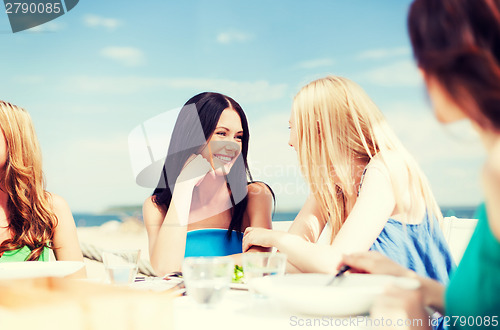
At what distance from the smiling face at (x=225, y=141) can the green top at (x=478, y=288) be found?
1.53m

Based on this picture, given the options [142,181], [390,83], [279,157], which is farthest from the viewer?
[390,83]

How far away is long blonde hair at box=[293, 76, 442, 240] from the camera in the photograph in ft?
5.18

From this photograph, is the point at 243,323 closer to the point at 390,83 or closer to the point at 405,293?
the point at 405,293

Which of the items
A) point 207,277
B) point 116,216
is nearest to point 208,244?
point 207,277

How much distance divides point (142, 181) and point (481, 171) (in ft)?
9.18

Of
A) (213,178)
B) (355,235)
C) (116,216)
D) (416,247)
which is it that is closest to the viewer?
(355,235)

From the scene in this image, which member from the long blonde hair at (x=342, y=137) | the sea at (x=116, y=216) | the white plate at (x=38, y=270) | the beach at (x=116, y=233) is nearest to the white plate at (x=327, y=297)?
the white plate at (x=38, y=270)

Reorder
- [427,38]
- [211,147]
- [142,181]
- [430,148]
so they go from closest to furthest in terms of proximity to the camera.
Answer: [427,38] → [211,147] → [142,181] → [430,148]

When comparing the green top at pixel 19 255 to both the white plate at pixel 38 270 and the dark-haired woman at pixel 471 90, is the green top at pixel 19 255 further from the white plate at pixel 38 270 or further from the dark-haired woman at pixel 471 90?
the dark-haired woman at pixel 471 90

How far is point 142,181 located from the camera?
3.24 metres

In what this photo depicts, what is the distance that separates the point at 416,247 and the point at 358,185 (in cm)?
31

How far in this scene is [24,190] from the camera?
6.63 feet

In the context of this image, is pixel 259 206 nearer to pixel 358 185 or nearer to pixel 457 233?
pixel 358 185

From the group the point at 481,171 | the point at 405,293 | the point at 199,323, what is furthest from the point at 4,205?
the point at 481,171
